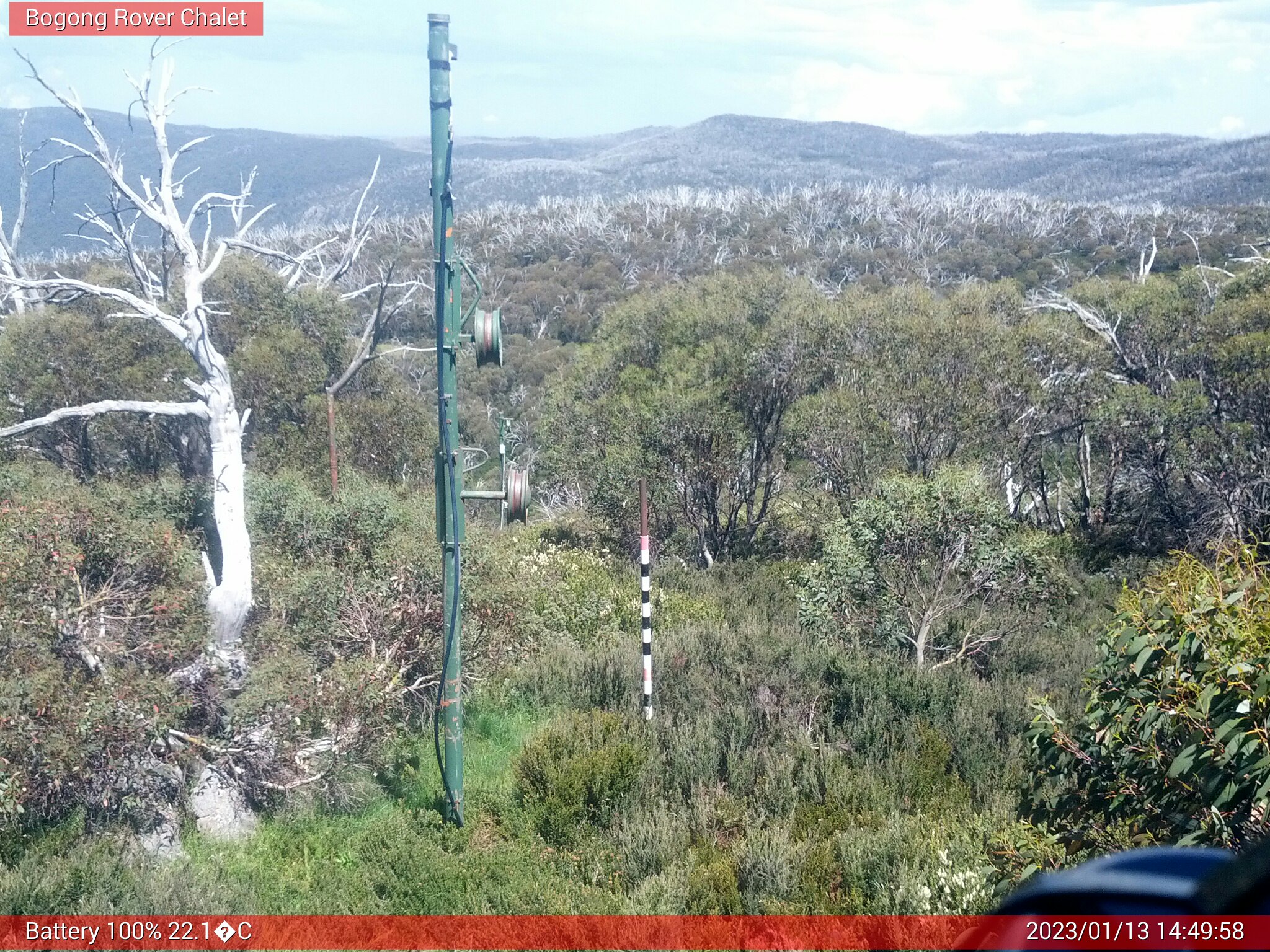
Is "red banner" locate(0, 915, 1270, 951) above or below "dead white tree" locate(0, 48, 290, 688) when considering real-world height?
below

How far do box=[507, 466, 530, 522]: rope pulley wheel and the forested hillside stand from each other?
1913mm

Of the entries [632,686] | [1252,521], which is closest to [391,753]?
[632,686]

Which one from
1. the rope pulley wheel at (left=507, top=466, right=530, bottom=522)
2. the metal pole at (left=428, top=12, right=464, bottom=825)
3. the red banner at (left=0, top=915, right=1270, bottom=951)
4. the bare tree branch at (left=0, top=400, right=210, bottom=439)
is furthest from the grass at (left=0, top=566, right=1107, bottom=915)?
the bare tree branch at (left=0, top=400, right=210, bottom=439)

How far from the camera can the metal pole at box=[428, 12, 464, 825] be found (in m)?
5.96

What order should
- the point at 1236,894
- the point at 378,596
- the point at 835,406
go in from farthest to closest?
the point at 835,406 < the point at 378,596 < the point at 1236,894

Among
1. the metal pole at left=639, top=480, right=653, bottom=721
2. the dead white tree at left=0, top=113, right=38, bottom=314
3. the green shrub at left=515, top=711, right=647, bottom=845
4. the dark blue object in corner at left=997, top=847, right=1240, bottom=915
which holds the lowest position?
the green shrub at left=515, top=711, right=647, bottom=845

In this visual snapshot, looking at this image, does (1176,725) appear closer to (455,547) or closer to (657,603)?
(455,547)

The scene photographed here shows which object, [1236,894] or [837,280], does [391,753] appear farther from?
[837,280]

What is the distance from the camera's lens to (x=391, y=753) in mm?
7797

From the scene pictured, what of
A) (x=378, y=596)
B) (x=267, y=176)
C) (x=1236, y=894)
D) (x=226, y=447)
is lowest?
(x=378, y=596)

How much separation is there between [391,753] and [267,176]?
111409 millimetres

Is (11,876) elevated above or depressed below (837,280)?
below

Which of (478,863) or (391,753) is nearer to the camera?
(478,863)

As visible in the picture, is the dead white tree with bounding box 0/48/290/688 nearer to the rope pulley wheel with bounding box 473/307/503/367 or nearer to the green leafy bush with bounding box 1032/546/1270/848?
the rope pulley wheel with bounding box 473/307/503/367
